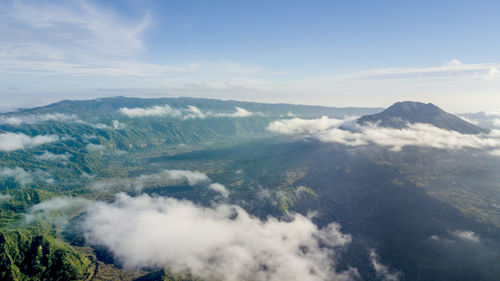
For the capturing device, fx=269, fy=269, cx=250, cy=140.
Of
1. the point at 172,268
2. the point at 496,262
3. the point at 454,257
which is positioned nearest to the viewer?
the point at 496,262

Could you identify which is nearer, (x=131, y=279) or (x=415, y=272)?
(x=415, y=272)

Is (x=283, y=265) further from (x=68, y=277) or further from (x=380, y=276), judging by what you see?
(x=68, y=277)

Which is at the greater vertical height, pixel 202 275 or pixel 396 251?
pixel 396 251

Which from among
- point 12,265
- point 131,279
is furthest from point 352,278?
point 12,265

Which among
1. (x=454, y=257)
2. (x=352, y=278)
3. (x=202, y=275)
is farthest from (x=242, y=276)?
(x=454, y=257)

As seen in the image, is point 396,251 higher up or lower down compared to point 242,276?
higher up

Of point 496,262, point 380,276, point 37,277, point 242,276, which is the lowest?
point 37,277

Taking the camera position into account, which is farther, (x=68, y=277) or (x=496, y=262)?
(x=68, y=277)

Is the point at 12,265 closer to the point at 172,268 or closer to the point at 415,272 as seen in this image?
the point at 172,268

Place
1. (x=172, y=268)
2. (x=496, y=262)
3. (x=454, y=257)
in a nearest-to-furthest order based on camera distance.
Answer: (x=496, y=262)
(x=454, y=257)
(x=172, y=268)
